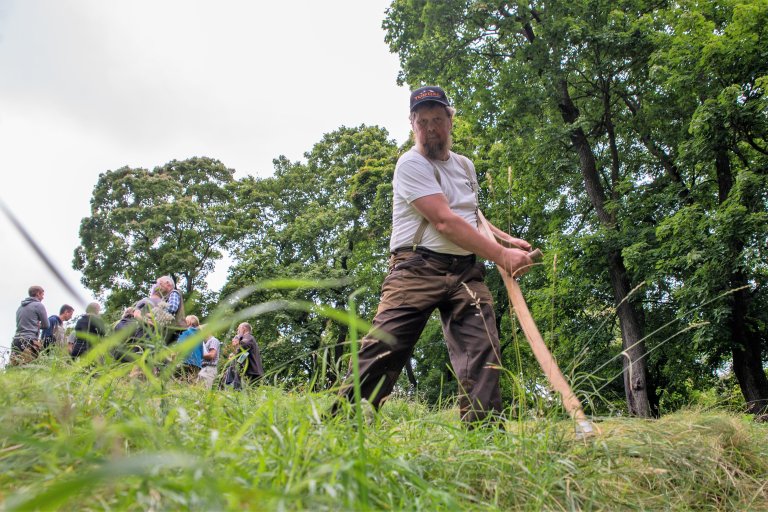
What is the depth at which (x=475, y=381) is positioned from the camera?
2.96 m

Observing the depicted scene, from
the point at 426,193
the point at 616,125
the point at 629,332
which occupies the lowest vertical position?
the point at 629,332

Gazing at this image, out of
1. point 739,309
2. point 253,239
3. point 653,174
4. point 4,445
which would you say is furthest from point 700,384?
point 253,239

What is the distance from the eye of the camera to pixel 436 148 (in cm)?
350

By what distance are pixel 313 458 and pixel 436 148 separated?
2.44 metres

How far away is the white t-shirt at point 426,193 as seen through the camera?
3.24m

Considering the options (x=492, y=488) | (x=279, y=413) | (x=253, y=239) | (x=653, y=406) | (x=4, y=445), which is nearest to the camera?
(x=4, y=445)

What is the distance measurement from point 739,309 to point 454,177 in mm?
11874

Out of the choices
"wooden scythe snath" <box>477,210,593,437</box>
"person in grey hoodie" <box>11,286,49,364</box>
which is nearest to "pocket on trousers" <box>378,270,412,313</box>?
"wooden scythe snath" <box>477,210,593,437</box>

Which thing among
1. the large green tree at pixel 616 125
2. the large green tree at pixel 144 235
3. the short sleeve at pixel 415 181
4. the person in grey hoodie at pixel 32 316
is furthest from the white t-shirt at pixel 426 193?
the large green tree at pixel 144 235

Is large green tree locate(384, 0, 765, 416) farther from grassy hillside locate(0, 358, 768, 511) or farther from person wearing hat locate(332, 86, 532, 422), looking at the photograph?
grassy hillside locate(0, 358, 768, 511)

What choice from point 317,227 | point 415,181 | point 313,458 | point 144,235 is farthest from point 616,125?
point 144,235

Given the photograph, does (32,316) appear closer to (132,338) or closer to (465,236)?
(465,236)

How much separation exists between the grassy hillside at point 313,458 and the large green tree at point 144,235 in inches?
1014

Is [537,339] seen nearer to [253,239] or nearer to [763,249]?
[763,249]
